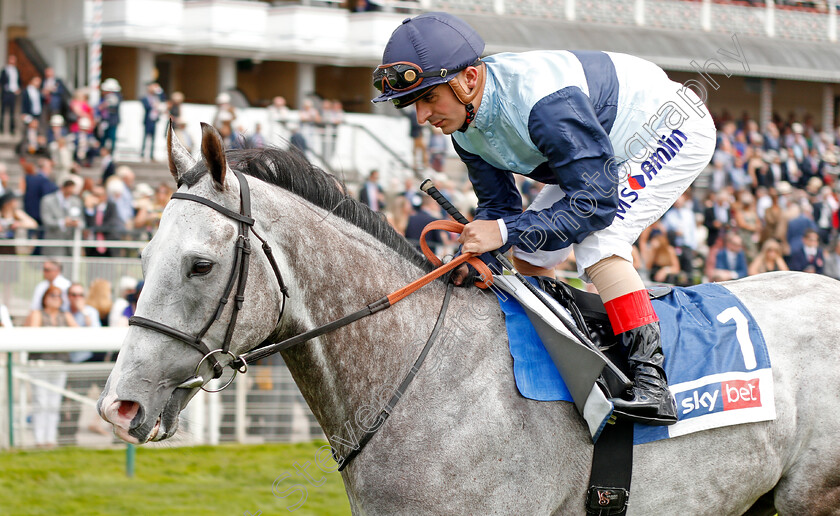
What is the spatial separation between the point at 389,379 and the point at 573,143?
87 centimetres

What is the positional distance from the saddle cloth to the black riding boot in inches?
2.7

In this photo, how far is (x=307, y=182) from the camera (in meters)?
2.99

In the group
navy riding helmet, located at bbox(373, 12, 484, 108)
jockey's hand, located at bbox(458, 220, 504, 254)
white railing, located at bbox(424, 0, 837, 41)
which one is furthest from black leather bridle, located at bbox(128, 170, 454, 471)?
white railing, located at bbox(424, 0, 837, 41)

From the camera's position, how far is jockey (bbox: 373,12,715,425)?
2891mm

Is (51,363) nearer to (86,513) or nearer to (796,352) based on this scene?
(86,513)

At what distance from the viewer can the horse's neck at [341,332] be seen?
9.39ft

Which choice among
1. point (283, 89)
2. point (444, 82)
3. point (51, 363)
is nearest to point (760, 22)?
point (283, 89)

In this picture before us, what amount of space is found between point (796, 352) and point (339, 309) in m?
1.54

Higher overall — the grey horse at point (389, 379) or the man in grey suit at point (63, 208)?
the grey horse at point (389, 379)

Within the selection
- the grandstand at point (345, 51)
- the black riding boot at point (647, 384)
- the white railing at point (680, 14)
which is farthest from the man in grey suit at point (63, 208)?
the white railing at point (680, 14)

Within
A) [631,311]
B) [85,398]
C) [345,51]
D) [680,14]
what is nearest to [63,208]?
[85,398]

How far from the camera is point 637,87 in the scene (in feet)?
10.5

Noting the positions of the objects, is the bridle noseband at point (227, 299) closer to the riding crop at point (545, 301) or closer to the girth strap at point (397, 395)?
the girth strap at point (397, 395)

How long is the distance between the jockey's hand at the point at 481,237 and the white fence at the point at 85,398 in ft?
11.5
